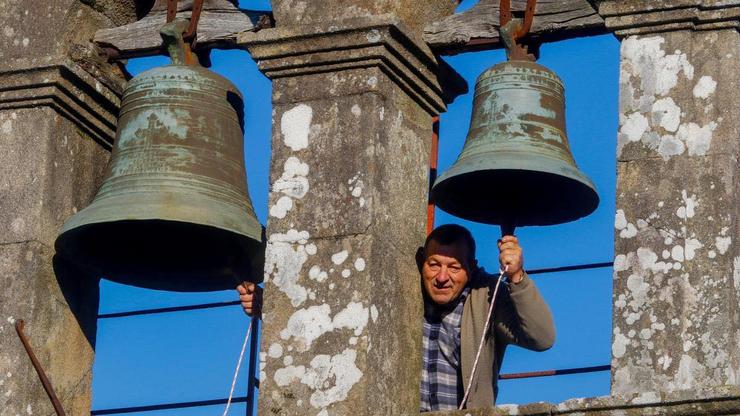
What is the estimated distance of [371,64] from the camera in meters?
12.1

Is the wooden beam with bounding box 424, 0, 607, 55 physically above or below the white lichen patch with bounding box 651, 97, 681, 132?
above

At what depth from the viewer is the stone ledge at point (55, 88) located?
12789 millimetres

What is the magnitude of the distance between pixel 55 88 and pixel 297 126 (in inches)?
48.4

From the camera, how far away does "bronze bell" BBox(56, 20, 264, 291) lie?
12.2 meters

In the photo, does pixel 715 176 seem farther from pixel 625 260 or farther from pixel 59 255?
pixel 59 255

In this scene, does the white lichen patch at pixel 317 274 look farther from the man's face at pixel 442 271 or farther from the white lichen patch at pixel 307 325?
the man's face at pixel 442 271

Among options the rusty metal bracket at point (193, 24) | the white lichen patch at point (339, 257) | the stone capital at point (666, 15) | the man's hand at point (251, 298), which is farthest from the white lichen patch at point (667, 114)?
the rusty metal bracket at point (193, 24)

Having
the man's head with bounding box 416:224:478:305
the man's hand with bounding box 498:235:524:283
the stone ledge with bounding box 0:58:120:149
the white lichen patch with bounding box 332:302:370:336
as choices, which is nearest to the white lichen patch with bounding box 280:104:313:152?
the man's head with bounding box 416:224:478:305

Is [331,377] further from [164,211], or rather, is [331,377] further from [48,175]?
[48,175]

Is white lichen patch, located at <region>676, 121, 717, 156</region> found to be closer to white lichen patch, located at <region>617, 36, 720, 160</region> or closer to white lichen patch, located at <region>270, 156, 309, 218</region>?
white lichen patch, located at <region>617, 36, 720, 160</region>

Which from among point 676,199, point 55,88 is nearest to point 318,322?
point 676,199

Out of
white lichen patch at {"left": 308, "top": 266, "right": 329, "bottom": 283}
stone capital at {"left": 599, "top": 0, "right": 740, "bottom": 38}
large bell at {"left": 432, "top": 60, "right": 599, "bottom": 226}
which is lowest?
white lichen patch at {"left": 308, "top": 266, "right": 329, "bottom": 283}

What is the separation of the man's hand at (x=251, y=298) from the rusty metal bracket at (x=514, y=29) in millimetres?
1422

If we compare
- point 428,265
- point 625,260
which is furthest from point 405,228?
point 625,260
